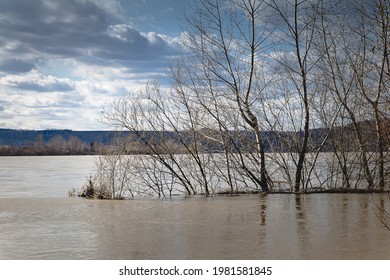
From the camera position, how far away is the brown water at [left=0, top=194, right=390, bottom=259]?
16.6 ft

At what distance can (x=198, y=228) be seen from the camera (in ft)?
20.8

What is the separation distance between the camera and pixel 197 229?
6262 millimetres

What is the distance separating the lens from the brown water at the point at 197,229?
16.6 feet

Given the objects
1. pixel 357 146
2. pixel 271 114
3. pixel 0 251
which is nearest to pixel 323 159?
pixel 357 146

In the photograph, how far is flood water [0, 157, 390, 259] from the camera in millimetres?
5062

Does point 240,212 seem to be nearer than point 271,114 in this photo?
Yes

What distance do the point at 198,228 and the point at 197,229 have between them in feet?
0.24

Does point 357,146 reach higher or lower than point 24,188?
higher

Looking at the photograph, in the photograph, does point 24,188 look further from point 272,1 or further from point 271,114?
point 272,1

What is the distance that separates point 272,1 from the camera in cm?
1002

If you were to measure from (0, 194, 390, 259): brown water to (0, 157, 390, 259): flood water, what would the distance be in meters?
0.01

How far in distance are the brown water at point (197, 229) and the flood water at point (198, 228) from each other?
1cm

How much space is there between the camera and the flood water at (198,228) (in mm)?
5062

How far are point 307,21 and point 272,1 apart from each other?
0.89m
